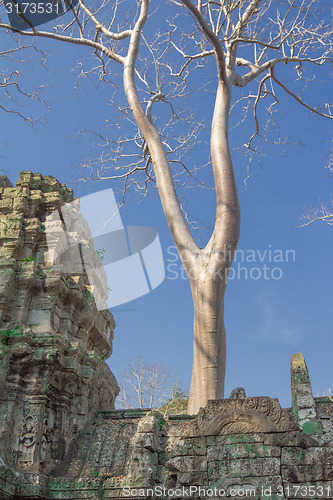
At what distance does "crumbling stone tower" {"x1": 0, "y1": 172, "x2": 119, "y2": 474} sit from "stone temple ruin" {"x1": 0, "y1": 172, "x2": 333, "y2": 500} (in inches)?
0.7

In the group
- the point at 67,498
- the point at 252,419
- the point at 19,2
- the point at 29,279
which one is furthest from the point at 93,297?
the point at 19,2

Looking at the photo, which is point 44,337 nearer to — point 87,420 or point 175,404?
point 87,420

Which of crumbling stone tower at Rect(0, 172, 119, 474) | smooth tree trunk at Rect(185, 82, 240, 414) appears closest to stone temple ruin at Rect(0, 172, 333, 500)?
crumbling stone tower at Rect(0, 172, 119, 474)

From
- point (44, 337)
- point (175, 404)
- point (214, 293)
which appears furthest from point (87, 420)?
point (175, 404)

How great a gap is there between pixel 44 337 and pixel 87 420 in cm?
142

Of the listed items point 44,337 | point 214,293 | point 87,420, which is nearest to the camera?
point 44,337

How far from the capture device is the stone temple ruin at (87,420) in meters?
5.35

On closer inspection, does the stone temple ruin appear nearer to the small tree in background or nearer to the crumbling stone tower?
the crumbling stone tower

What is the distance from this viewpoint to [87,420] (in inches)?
293

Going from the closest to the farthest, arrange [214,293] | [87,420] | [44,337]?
[44,337] < [87,420] < [214,293]

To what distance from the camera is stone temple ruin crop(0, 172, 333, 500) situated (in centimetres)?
535

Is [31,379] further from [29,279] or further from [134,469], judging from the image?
[134,469]

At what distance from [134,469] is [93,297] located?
3.40 meters

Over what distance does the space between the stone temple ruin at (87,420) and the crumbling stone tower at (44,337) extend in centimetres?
2
